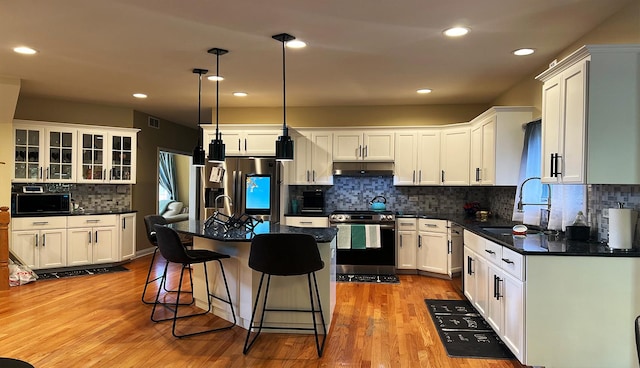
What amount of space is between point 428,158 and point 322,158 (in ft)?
4.91

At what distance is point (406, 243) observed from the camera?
5773mm

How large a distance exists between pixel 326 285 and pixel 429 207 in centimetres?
324

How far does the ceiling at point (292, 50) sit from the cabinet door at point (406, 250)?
1.88 metres

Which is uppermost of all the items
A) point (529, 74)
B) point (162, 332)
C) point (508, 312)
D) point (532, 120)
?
point (529, 74)

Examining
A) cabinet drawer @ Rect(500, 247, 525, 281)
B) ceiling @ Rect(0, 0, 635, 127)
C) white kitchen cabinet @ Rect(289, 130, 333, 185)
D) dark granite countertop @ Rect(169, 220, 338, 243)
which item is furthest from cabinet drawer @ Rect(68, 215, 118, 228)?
cabinet drawer @ Rect(500, 247, 525, 281)

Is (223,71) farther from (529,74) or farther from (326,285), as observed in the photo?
(529,74)

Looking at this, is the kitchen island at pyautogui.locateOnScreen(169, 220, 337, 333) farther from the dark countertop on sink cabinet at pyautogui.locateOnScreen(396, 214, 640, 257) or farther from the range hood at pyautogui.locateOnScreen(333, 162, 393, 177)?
the range hood at pyautogui.locateOnScreen(333, 162, 393, 177)

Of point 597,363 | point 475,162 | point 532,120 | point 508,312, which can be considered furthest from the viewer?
point 475,162

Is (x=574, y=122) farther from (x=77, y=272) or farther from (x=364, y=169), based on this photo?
(x=77, y=272)

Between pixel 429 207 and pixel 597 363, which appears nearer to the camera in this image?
pixel 597 363

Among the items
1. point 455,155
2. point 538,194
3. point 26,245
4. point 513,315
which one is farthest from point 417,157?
point 26,245

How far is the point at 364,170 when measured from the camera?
6039mm

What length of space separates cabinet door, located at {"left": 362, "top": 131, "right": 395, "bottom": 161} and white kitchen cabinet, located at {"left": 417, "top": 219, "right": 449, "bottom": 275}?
1.05 m

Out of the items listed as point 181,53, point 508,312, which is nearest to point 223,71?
point 181,53
